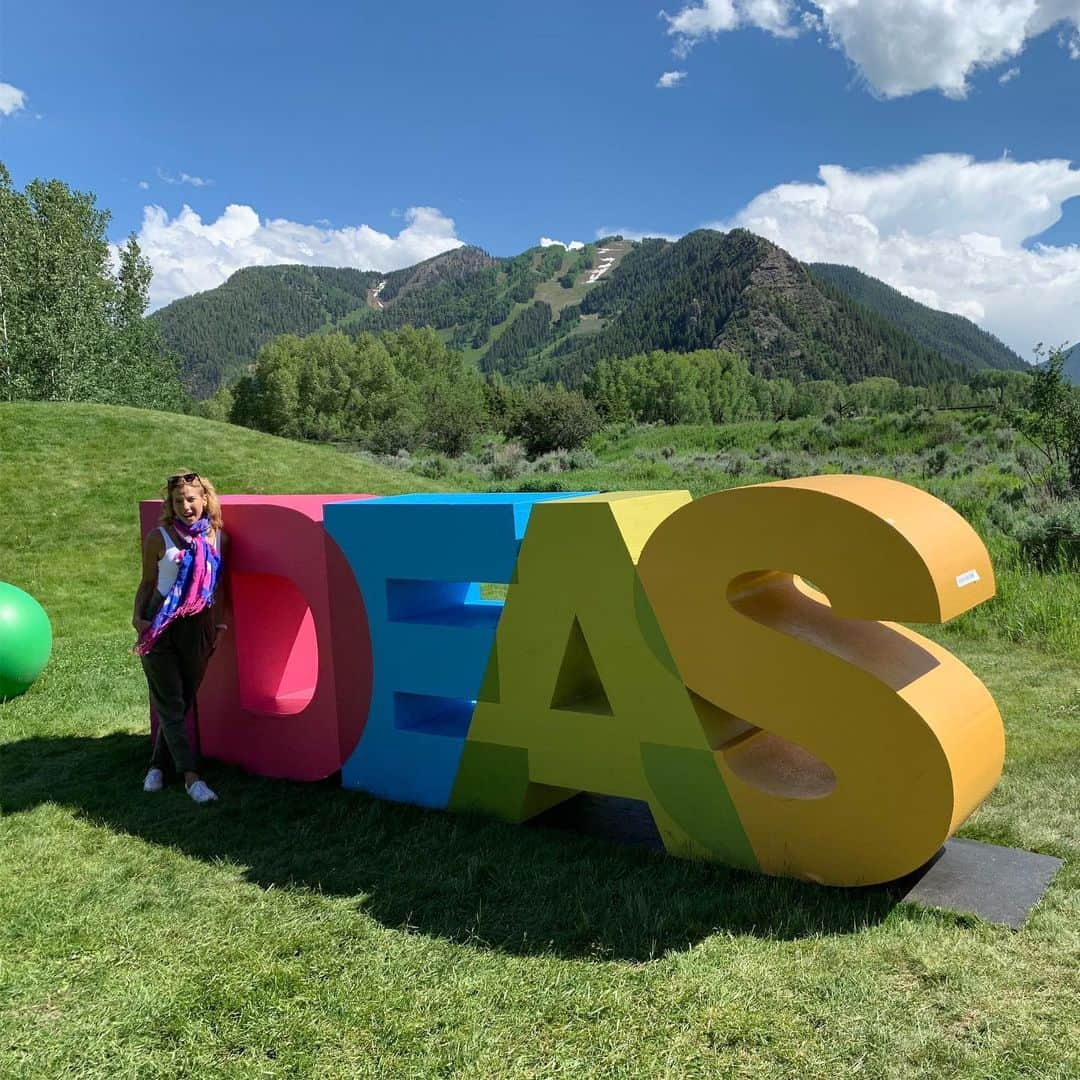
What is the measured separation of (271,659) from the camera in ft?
19.9

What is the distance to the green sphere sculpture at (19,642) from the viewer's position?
7.30m

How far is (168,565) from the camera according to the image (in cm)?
518

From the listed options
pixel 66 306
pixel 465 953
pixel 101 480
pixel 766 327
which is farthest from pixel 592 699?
pixel 766 327

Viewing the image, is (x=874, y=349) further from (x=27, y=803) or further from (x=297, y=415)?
(x=27, y=803)

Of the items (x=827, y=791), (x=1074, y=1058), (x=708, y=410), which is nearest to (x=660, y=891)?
(x=827, y=791)

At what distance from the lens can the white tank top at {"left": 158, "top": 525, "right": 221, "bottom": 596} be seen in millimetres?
5172

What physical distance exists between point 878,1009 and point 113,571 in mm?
12271

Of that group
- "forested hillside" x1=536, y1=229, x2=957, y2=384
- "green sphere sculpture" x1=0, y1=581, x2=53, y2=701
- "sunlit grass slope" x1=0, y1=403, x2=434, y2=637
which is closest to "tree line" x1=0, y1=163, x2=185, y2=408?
"sunlit grass slope" x1=0, y1=403, x2=434, y2=637

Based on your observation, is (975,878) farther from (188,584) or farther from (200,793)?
(188,584)

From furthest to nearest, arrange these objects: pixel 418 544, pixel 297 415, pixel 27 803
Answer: pixel 297 415 < pixel 27 803 < pixel 418 544

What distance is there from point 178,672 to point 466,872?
2.39 m

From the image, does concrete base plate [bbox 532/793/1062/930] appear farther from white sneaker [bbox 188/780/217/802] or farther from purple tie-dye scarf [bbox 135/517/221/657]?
purple tie-dye scarf [bbox 135/517/221/657]

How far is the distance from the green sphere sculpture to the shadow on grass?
200cm

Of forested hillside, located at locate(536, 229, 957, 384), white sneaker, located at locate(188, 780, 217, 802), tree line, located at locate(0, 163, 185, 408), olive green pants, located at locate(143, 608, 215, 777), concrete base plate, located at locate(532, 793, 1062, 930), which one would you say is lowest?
white sneaker, located at locate(188, 780, 217, 802)
